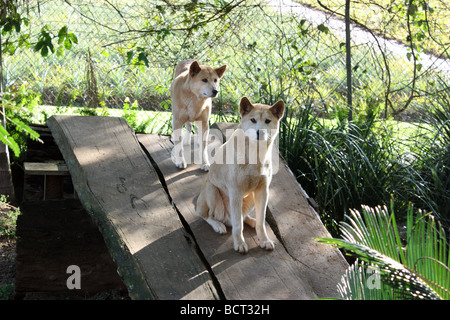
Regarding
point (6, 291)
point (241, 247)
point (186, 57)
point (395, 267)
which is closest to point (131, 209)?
point (241, 247)

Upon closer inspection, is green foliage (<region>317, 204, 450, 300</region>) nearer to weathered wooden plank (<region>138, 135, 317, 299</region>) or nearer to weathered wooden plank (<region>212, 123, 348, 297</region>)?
weathered wooden plank (<region>138, 135, 317, 299</region>)

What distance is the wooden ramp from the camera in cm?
310

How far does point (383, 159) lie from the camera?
5.18m

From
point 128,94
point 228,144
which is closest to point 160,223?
point 228,144

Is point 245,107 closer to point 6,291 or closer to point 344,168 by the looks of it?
point 344,168

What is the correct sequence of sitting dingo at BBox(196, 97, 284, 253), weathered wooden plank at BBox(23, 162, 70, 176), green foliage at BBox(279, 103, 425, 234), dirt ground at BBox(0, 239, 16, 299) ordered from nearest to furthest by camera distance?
1. sitting dingo at BBox(196, 97, 284, 253)
2. weathered wooden plank at BBox(23, 162, 70, 176)
3. dirt ground at BBox(0, 239, 16, 299)
4. green foliage at BBox(279, 103, 425, 234)

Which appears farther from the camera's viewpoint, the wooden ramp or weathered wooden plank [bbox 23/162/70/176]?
weathered wooden plank [bbox 23/162/70/176]

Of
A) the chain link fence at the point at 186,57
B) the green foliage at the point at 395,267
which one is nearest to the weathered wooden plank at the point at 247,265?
the green foliage at the point at 395,267

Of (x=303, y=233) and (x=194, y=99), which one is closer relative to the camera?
(x=303, y=233)

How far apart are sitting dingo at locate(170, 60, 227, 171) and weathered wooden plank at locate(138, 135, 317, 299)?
0.47 metres

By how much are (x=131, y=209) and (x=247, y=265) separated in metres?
0.97

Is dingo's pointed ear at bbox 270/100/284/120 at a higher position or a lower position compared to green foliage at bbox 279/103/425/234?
higher

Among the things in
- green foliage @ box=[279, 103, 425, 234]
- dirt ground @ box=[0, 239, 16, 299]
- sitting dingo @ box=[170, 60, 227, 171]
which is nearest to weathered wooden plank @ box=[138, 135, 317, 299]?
sitting dingo @ box=[170, 60, 227, 171]

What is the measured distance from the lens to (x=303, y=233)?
379cm
